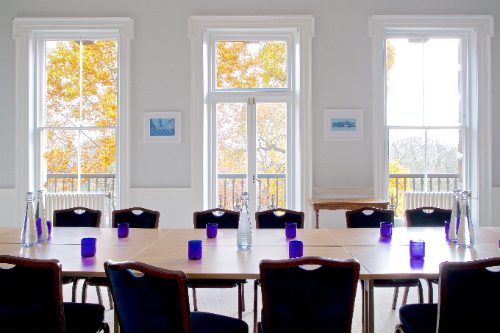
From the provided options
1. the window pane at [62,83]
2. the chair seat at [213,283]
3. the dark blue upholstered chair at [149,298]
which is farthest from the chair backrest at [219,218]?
the window pane at [62,83]

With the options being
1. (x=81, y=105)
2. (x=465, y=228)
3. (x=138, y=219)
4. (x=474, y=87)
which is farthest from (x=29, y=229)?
(x=474, y=87)

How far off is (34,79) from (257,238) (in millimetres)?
3885

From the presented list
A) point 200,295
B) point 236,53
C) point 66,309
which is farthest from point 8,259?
point 236,53

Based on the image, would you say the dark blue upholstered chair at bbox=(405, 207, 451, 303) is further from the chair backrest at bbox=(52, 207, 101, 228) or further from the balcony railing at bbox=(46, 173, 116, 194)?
the balcony railing at bbox=(46, 173, 116, 194)

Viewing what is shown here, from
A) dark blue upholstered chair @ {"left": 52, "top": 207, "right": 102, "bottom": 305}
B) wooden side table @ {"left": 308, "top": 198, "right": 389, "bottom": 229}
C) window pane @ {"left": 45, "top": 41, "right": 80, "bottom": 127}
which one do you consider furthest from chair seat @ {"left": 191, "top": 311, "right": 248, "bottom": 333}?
window pane @ {"left": 45, "top": 41, "right": 80, "bottom": 127}

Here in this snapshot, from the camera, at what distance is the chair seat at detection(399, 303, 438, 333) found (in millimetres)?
1518

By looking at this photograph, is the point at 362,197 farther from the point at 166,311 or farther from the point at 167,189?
the point at 166,311

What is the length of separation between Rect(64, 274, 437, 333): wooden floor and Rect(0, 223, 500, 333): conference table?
0.52 metres

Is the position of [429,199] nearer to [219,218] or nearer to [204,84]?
[219,218]

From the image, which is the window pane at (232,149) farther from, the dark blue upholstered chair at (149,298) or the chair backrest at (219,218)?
the dark blue upholstered chair at (149,298)

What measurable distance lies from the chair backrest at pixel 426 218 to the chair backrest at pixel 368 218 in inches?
5.9

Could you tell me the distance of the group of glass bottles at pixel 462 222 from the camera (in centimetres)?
179

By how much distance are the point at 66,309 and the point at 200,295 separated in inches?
50.6

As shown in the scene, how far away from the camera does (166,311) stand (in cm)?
123
